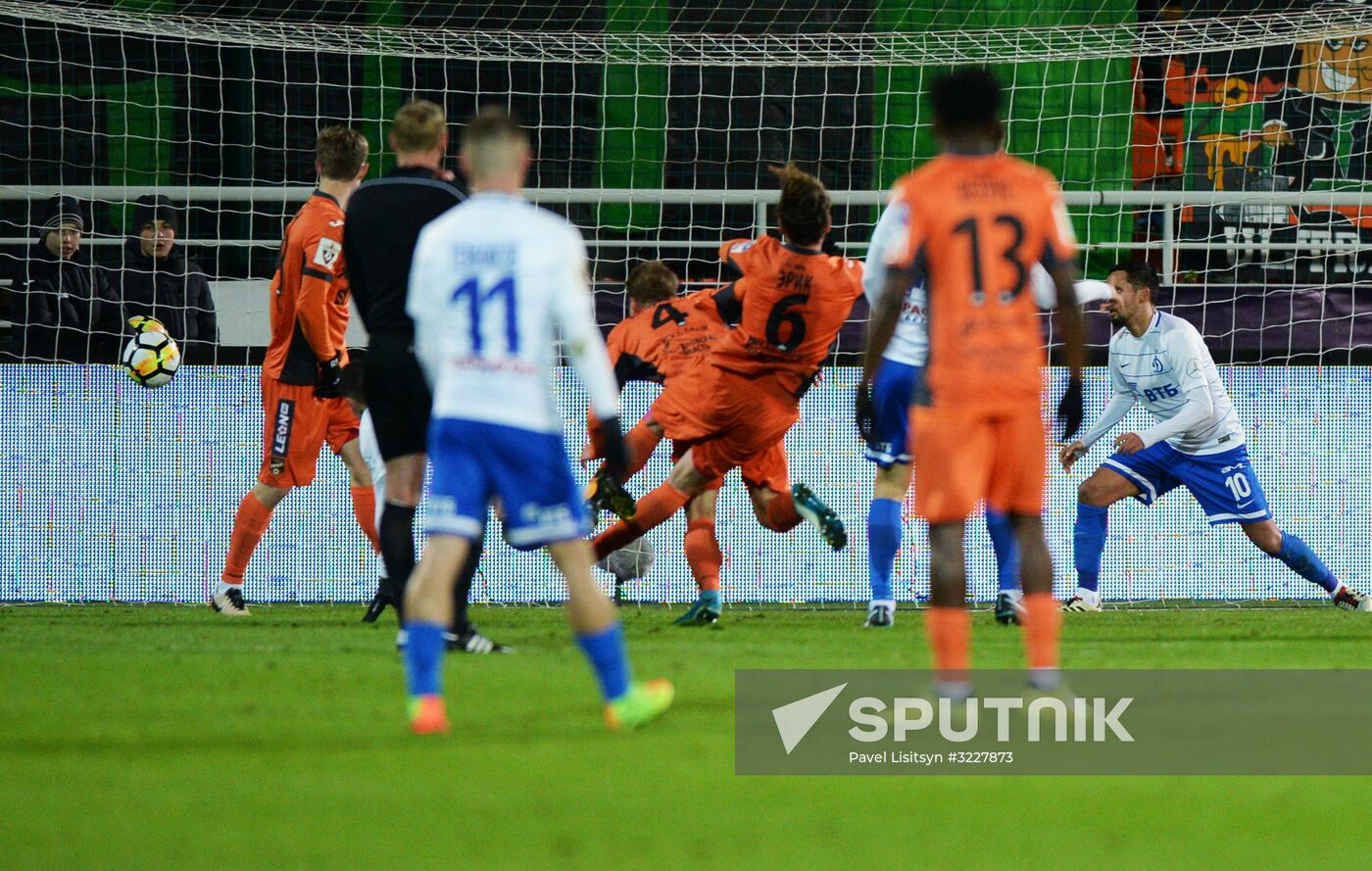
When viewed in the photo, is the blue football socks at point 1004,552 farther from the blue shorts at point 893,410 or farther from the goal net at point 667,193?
the goal net at point 667,193

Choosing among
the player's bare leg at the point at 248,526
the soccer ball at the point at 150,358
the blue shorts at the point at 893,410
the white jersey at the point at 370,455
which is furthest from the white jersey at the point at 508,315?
the soccer ball at the point at 150,358

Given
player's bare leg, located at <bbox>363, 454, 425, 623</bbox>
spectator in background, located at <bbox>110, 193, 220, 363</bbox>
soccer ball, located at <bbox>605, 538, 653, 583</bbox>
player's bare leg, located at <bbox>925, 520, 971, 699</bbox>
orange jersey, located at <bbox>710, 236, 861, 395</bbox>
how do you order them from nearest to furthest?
1. player's bare leg, located at <bbox>925, 520, 971, 699</bbox>
2. player's bare leg, located at <bbox>363, 454, 425, 623</bbox>
3. orange jersey, located at <bbox>710, 236, 861, 395</bbox>
4. soccer ball, located at <bbox>605, 538, 653, 583</bbox>
5. spectator in background, located at <bbox>110, 193, 220, 363</bbox>

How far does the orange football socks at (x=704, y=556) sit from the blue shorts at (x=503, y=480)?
4334 mm

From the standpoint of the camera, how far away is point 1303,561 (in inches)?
399

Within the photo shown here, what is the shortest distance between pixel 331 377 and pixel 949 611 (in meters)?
5.08

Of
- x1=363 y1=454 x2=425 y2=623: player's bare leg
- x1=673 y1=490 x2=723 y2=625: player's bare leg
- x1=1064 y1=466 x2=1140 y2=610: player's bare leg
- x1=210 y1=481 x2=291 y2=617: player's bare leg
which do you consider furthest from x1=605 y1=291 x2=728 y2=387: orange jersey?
x1=363 y1=454 x2=425 y2=623: player's bare leg

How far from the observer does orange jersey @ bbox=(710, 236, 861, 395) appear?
8383mm

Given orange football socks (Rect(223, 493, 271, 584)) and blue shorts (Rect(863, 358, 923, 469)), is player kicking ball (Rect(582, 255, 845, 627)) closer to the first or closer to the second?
blue shorts (Rect(863, 358, 923, 469))

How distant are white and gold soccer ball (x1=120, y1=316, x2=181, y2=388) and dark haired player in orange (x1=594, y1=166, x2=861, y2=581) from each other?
385 centimetres

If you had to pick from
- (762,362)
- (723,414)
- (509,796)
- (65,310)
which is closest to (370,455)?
(723,414)

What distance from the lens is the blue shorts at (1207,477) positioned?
1016cm

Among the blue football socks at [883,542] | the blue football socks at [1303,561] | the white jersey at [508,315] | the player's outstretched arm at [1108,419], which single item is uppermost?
the white jersey at [508,315]

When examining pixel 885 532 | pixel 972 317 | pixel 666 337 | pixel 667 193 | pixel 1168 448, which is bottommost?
pixel 885 532

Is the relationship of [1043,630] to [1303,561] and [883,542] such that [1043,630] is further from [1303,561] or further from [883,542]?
[1303,561]
